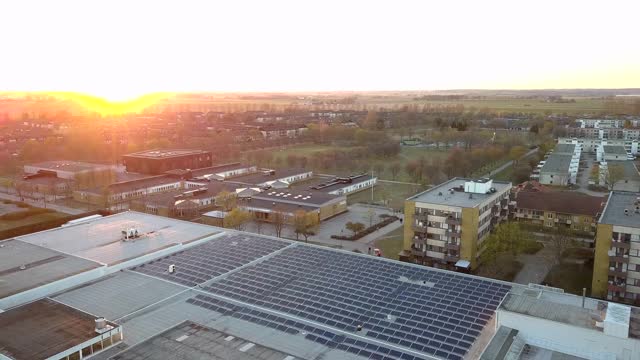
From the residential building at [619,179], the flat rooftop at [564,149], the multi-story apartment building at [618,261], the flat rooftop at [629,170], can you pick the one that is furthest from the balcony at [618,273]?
the flat rooftop at [564,149]

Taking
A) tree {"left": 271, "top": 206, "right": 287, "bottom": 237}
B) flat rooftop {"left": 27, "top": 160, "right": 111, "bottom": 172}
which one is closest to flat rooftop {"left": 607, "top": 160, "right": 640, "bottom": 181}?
A: tree {"left": 271, "top": 206, "right": 287, "bottom": 237}

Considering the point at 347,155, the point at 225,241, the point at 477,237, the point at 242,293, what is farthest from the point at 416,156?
the point at 242,293

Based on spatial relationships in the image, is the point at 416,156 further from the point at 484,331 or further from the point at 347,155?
the point at 484,331

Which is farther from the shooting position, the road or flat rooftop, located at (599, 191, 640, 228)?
the road

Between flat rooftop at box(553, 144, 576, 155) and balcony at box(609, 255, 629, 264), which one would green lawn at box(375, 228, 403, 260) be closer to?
balcony at box(609, 255, 629, 264)

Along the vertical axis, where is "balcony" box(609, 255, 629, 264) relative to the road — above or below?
above

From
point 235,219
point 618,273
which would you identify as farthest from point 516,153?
point 235,219

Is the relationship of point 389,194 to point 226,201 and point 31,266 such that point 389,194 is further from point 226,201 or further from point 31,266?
point 31,266
